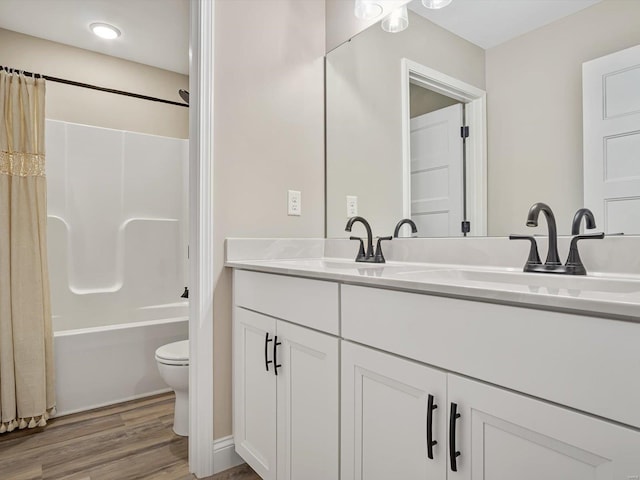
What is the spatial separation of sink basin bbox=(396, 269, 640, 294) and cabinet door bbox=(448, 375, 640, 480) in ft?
0.75

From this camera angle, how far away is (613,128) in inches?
42.9

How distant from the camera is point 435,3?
1.58 meters

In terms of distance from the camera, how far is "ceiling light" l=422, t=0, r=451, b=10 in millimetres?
1544

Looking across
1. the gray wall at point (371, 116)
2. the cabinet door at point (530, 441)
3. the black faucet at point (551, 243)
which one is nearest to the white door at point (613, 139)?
the black faucet at point (551, 243)

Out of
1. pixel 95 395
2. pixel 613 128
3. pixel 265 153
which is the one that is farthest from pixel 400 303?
pixel 95 395

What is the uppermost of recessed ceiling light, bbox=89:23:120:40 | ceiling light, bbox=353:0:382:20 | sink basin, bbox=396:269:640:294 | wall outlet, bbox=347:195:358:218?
recessed ceiling light, bbox=89:23:120:40

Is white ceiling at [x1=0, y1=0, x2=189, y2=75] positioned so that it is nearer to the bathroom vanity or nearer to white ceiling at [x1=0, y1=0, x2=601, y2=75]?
white ceiling at [x1=0, y1=0, x2=601, y2=75]

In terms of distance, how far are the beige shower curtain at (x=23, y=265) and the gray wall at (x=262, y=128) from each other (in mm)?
1104

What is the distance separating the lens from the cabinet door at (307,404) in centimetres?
112

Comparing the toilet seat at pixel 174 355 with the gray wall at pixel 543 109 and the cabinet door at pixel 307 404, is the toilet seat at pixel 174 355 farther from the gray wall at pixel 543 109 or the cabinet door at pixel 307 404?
the gray wall at pixel 543 109

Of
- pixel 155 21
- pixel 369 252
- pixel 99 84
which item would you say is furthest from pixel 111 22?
pixel 369 252

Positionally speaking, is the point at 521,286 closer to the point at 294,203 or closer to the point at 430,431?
the point at 430,431

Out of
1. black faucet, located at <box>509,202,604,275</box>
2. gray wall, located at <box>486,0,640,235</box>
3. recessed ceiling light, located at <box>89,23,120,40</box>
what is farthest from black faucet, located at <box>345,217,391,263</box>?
recessed ceiling light, located at <box>89,23,120,40</box>

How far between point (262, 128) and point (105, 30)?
1.88 meters
